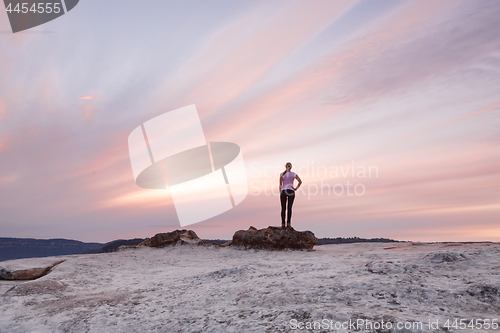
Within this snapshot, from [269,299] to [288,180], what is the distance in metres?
6.70

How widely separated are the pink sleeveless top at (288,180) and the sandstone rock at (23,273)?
688 centimetres

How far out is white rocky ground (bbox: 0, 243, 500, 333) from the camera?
270cm

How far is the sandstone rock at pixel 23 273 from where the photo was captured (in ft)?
21.0

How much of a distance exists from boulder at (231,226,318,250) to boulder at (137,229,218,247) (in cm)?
186

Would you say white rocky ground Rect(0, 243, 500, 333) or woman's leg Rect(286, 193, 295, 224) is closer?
white rocky ground Rect(0, 243, 500, 333)

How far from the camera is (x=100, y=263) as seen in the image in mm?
7953

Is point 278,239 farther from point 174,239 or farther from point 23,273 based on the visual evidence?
point 23,273

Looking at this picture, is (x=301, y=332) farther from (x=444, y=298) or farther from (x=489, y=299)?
(x=489, y=299)

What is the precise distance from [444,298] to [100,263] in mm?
7910

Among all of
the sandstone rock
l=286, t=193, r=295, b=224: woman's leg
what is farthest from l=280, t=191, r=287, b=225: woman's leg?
the sandstone rock

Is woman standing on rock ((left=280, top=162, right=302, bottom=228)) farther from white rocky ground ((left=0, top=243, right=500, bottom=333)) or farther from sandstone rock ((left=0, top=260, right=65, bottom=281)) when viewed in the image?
sandstone rock ((left=0, top=260, right=65, bottom=281))

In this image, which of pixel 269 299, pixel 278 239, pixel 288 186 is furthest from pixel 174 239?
pixel 269 299

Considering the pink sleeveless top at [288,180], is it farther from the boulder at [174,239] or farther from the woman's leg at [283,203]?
the boulder at [174,239]

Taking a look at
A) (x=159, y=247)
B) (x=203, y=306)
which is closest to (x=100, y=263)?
(x=159, y=247)
